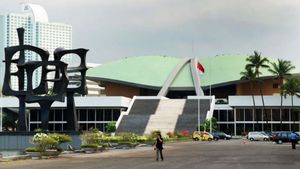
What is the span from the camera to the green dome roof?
114m

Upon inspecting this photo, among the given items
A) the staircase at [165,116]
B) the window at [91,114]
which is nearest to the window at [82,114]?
the window at [91,114]

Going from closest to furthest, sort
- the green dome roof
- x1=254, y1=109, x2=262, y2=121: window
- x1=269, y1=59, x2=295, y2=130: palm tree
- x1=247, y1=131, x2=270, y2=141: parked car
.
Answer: x1=247, y1=131, x2=270, y2=141: parked car
x1=269, y1=59, x2=295, y2=130: palm tree
x1=254, y1=109, x2=262, y2=121: window
the green dome roof

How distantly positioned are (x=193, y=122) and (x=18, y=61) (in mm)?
47523

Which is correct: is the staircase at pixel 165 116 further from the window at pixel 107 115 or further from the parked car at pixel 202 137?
the parked car at pixel 202 137

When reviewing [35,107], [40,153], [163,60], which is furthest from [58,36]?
[40,153]

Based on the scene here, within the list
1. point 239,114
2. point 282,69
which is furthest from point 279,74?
point 239,114

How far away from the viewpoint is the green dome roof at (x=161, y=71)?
114125 mm

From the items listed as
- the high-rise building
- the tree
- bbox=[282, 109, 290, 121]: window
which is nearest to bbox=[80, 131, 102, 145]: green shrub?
the tree

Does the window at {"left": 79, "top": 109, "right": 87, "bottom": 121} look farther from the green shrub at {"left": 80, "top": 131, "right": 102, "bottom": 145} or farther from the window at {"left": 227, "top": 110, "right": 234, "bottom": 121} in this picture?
the green shrub at {"left": 80, "top": 131, "right": 102, "bottom": 145}

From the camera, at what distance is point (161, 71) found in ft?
392

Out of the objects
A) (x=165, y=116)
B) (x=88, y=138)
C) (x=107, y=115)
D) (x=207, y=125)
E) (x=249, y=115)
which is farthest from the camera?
(x=249, y=115)

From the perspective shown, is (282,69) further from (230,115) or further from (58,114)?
(58,114)

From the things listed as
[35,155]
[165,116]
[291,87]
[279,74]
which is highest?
[279,74]

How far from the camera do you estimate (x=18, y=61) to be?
143ft
